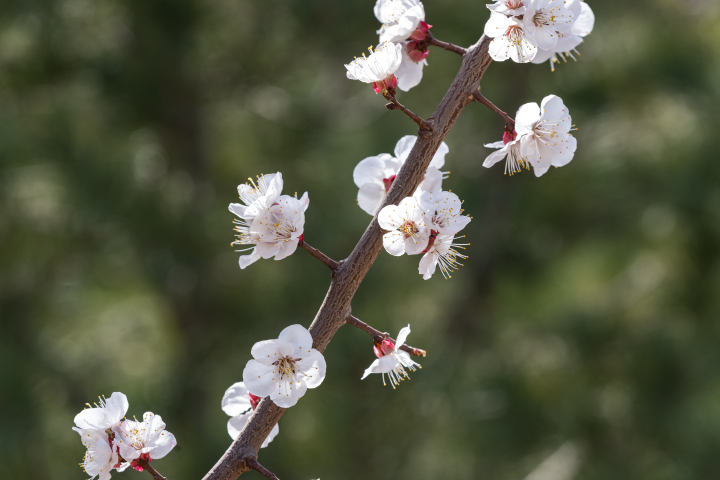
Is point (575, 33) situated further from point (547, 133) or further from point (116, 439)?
point (116, 439)

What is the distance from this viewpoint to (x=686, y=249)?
2.12 m

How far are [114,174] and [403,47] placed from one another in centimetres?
160

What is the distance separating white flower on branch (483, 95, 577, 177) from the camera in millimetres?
426

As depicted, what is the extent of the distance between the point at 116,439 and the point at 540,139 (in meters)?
0.36

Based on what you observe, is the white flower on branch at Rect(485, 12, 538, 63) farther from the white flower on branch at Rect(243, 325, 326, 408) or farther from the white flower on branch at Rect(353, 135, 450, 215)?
the white flower on branch at Rect(243, 325, 326, 408)

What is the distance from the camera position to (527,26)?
41 centimetres

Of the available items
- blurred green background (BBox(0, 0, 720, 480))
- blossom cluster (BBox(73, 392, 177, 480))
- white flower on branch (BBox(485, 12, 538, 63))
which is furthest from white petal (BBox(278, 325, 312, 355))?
blurred green background (BBox(0, 0, 720, 480))

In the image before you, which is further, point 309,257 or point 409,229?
point 309,257

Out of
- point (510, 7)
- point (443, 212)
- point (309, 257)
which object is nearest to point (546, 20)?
point (510, 7)

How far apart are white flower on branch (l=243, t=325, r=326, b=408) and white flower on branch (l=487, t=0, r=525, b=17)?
246mm

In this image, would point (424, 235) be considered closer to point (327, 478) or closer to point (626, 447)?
point (327, 478)

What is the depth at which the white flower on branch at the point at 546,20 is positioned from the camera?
41 centimetres

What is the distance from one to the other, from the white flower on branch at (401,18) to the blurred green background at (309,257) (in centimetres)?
140

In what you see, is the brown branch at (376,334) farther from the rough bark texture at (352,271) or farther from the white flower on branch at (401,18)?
the white flower on branch at (401,18)
